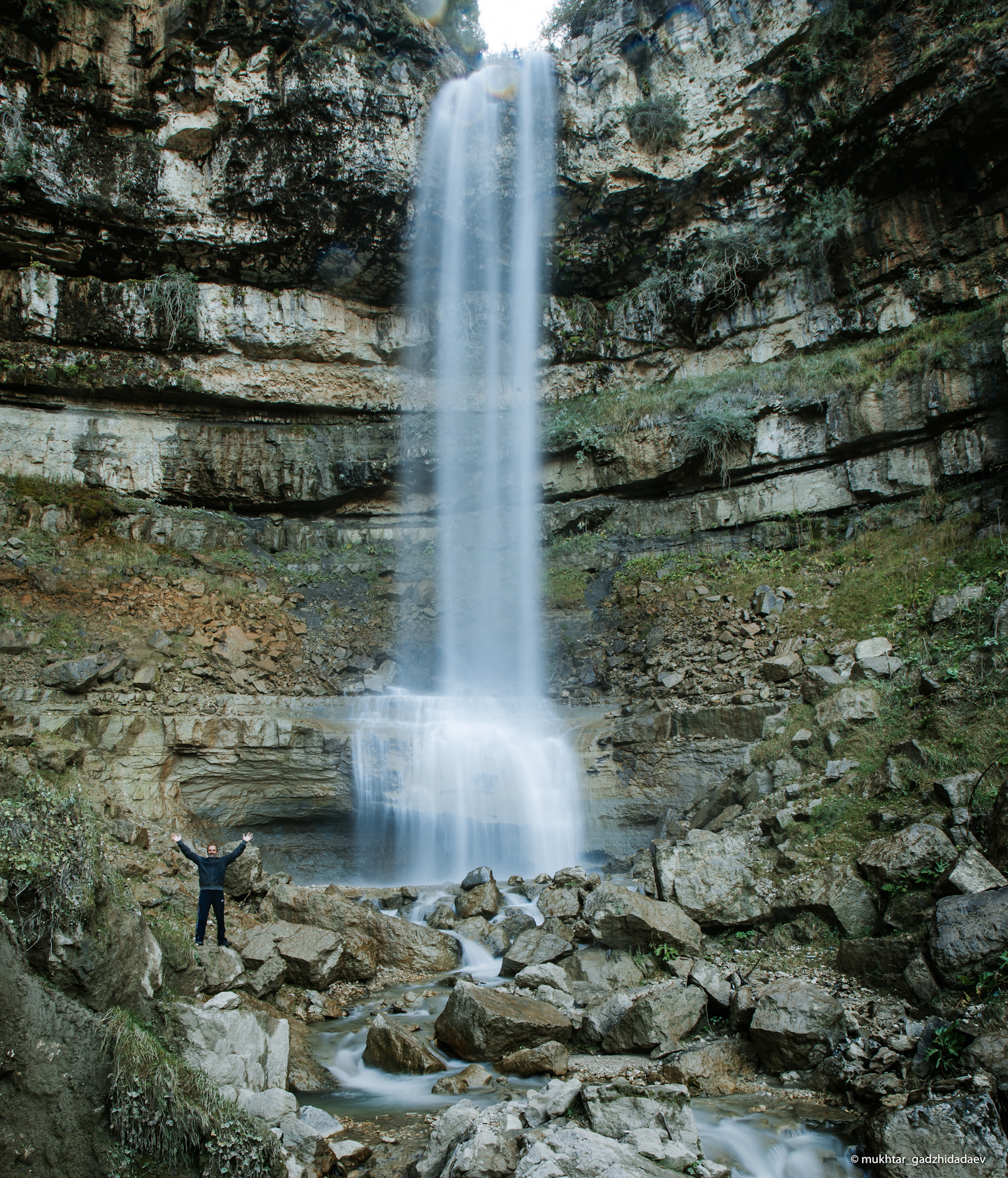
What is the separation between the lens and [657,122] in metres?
17.6

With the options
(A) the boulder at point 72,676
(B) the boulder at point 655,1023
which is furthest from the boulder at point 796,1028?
(A) the boulder at point 72,676

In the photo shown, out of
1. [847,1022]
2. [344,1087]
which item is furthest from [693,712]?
[344,1087]

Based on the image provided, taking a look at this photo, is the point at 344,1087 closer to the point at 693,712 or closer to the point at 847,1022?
the point at 847,1022

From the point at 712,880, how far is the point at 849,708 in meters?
3.09

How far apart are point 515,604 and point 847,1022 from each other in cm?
1271

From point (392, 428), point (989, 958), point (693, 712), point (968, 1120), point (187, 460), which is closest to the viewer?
point (968, 1120)

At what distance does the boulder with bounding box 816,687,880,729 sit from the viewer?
870 centimetres

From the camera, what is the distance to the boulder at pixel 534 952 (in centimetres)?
699

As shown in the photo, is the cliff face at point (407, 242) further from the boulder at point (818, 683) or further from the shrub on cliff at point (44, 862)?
the shrub on cliff at point (44, 862)

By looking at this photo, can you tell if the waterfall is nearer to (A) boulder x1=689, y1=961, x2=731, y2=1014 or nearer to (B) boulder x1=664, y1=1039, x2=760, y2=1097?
(A) boulder x1=689, y1=961, x2=731, y2=1014

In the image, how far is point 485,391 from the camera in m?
19.8

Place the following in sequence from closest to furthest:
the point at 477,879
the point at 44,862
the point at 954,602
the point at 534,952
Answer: the point at 44,862
the point at 534,952
the point at 477,879
the point at 954,602

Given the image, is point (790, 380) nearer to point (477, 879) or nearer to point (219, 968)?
point (477, 879)

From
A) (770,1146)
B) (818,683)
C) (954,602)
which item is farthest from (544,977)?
(954,602)
